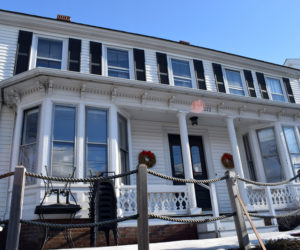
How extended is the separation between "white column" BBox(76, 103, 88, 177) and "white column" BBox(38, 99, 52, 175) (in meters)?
0.72

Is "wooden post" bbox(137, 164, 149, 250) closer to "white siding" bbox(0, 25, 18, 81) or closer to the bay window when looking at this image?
"white siding" bbox(0, 25, 18, 81)

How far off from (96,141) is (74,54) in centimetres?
365

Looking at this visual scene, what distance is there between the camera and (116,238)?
5.38m

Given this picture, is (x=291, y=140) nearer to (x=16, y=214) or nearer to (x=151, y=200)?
(x=151, y=200)

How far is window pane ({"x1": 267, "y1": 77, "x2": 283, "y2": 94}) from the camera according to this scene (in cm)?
1277

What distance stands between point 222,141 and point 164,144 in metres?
2.55

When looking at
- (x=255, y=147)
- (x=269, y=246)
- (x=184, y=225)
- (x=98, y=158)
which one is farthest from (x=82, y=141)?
(x=255, y=147)

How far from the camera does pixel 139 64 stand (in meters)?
10.3

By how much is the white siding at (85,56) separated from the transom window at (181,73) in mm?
3367

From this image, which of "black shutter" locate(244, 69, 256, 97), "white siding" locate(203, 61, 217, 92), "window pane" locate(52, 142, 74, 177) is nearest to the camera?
"window pane" locate(52, 142, 74, 177)

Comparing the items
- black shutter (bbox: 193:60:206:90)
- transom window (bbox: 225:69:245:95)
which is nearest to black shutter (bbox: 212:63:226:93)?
transom window (bbox: 225:69:245:95)

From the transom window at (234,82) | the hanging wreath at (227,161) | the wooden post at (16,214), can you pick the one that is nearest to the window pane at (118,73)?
the transom window at (234,82)

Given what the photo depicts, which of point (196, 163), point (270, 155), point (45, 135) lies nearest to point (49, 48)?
point (45, 135)

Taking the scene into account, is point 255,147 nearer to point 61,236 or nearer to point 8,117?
point 61,236
